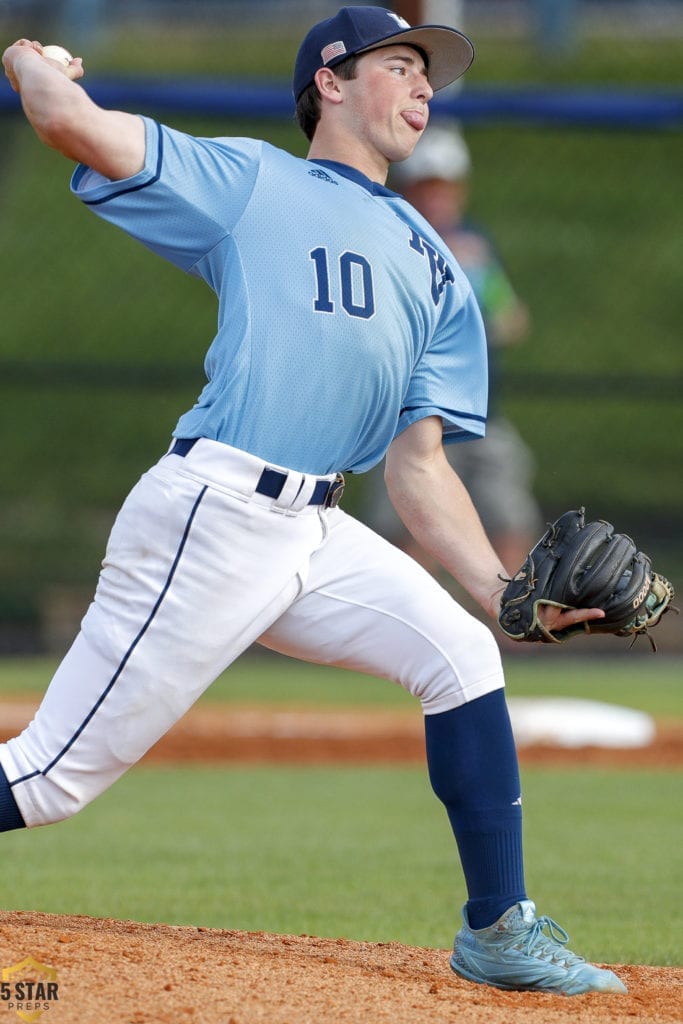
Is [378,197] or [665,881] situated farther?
[665,881]

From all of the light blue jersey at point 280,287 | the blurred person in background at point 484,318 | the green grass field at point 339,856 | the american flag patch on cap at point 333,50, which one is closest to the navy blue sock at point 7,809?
the light blue jersey at point 280,287

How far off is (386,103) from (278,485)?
0.92 meters

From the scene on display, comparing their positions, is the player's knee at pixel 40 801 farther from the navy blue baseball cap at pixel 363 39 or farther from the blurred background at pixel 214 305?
the blurred background at pixel 214 305

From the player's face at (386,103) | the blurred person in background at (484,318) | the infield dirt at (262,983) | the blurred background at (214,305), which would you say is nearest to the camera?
the infield dirt at (262,983)

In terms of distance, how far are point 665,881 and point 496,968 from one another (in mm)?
1783

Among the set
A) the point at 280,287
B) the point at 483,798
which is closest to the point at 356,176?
the point at 280,287

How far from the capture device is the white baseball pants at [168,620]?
3078mm

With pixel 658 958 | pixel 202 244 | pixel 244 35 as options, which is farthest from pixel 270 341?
pixel 244 35

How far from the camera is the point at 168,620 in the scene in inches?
121

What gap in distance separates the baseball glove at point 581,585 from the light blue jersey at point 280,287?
1.47 feet

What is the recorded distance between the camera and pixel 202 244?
3.16 metres

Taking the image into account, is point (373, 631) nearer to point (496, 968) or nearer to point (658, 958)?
point (496, 968)

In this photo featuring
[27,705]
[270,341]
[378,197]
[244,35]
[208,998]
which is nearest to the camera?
[208,998]

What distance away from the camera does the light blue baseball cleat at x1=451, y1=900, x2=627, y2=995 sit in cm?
313
